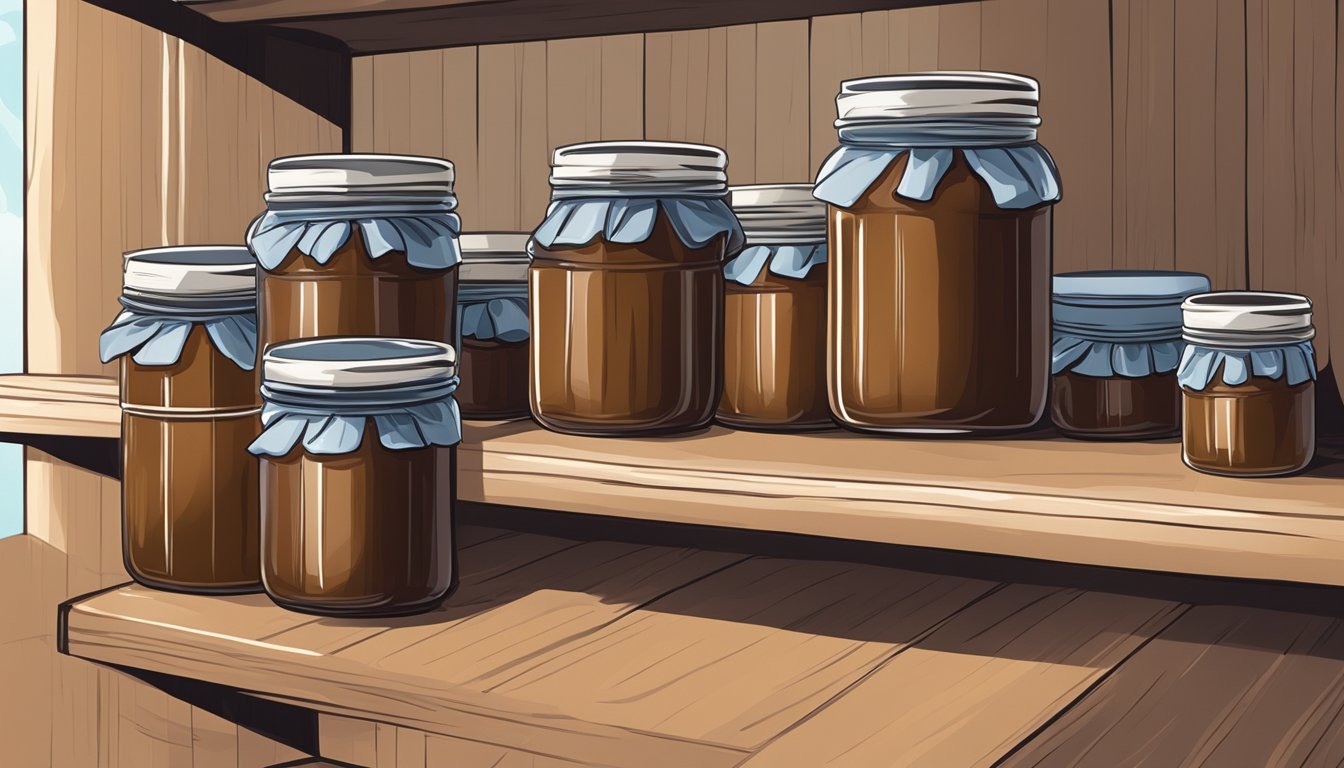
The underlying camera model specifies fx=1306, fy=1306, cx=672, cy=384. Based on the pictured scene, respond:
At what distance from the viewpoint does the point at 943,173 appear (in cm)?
79

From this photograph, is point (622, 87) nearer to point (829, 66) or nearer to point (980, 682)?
point (829, 66)

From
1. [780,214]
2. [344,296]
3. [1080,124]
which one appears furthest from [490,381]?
[1080,124]

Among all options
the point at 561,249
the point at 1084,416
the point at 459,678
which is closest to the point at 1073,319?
the point at 1084,416

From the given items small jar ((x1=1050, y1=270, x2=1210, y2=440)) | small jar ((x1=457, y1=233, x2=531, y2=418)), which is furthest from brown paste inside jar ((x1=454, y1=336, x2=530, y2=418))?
small jar ((x1=1050, y1=270, x2=1210, y2=440))

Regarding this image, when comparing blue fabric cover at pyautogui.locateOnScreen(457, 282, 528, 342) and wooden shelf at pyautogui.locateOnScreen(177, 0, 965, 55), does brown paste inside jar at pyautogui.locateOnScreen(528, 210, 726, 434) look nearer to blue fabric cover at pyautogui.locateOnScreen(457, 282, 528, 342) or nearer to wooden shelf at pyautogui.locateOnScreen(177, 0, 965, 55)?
blue fabric cover at pyautogui.locateOnScreen(457, 282, 528, 342)

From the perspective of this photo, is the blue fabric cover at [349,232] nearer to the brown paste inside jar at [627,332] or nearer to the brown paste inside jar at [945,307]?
the brown paste inside jar at [627,332]

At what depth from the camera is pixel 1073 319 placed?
84 centimetres

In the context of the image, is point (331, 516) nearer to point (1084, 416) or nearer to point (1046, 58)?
point (1084, 416)

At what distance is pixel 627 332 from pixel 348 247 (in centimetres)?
20

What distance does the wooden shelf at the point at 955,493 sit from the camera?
66 centimetres

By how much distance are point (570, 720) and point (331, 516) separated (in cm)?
20

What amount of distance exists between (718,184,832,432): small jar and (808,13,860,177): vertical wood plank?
21 centimetres

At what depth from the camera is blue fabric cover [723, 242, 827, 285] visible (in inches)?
35.0

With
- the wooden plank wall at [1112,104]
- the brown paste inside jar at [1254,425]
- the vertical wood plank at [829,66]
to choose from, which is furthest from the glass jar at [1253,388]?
the vertical wood plank at [829,66]
